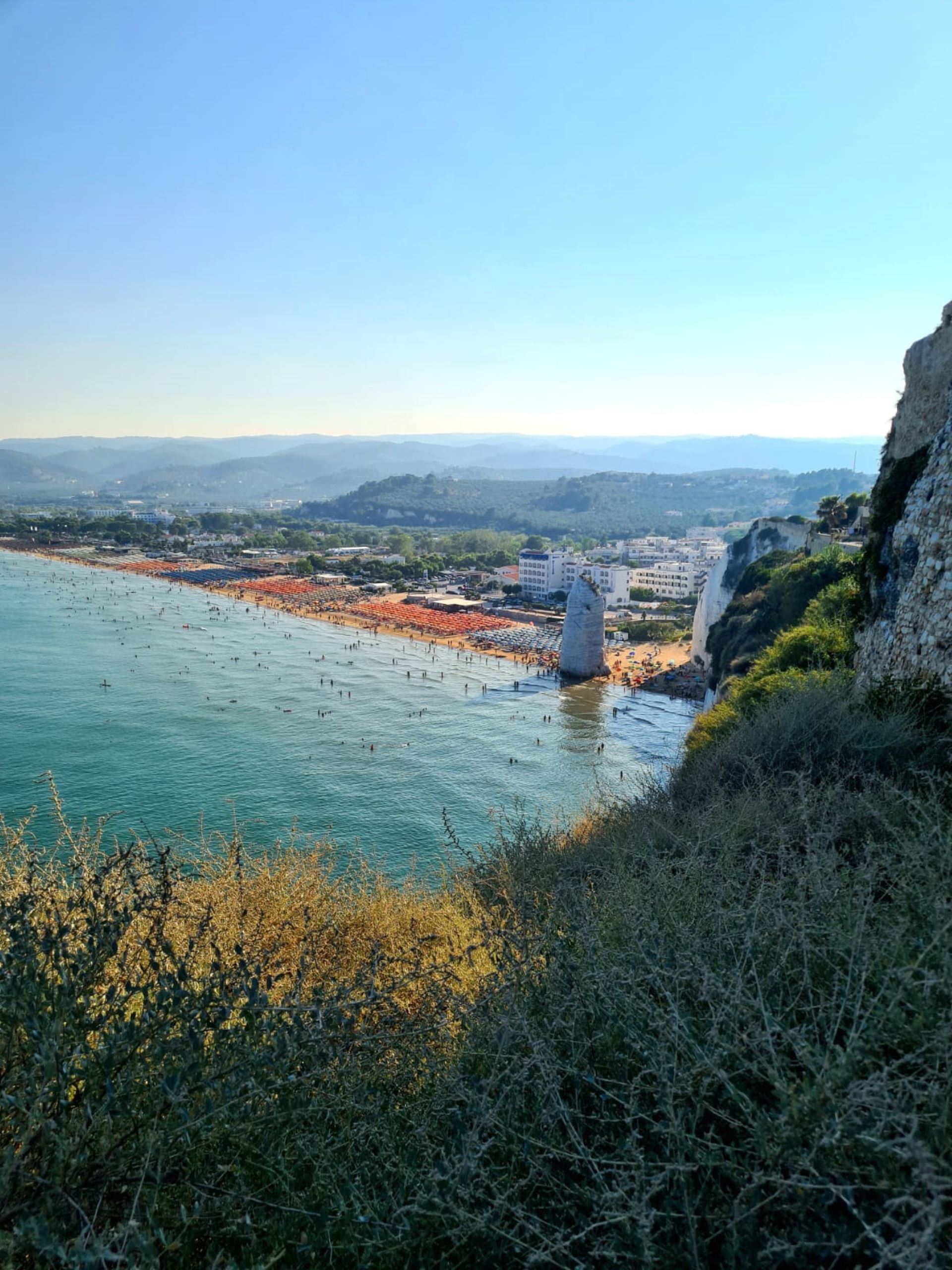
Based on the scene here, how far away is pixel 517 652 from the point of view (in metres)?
38.7

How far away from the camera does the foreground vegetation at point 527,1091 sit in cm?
197

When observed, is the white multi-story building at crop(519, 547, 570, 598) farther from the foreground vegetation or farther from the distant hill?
Answer: the distant hill

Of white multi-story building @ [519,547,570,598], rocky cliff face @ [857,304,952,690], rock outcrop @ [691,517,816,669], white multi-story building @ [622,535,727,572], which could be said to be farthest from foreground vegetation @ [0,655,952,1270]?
white multi-story building @ [622,535,727,572]

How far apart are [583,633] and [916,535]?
24623 mm

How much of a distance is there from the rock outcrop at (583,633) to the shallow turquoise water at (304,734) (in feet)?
4.22

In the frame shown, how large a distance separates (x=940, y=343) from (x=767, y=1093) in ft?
32.9

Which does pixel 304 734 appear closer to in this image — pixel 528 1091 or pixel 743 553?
pixel 743 553

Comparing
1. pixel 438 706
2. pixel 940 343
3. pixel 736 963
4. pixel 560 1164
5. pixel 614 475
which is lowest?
pixel 438 706

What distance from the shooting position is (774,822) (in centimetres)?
532

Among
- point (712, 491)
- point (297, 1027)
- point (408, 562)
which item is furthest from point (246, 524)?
point (297, 1027)

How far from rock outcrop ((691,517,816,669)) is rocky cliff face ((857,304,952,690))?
18737 mm

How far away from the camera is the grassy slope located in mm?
1975

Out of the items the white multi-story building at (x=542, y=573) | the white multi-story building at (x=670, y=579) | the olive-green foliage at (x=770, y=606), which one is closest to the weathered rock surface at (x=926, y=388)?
the olive-green foliage at (x=770, y=606)

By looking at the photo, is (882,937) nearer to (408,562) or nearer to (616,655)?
(616,655)
